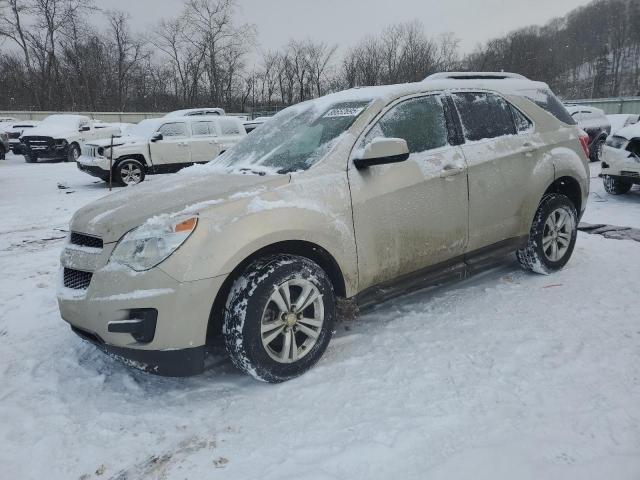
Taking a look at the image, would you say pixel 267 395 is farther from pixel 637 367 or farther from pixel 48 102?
pixel 48 102

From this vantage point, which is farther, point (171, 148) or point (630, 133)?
point (171, 148)

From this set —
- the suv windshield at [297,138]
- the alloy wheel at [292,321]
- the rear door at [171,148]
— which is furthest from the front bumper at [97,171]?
the alloy wheel at [292,321]

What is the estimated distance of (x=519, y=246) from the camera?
4.07 meters

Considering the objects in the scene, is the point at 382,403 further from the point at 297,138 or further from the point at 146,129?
the point at 146,129

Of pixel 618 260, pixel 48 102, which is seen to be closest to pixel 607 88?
pixel 48 102

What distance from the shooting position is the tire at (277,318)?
8.45 ft

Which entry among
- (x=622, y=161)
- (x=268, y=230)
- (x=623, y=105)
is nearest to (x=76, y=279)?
(x=268, y=230)

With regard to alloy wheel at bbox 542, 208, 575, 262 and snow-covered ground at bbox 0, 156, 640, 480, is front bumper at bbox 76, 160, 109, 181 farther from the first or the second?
alloy wheel at bbox 542, 208, 575, 262

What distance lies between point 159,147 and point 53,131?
30.5 ft

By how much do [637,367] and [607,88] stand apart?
8928 centimetres

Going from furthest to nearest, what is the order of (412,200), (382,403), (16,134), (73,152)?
(16,134) → (73,152) → (412,200) → (382,403)

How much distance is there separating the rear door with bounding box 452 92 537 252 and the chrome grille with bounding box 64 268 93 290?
8.87ft

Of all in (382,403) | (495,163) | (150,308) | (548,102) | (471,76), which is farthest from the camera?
(548,102)

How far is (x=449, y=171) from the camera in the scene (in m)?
3.43
